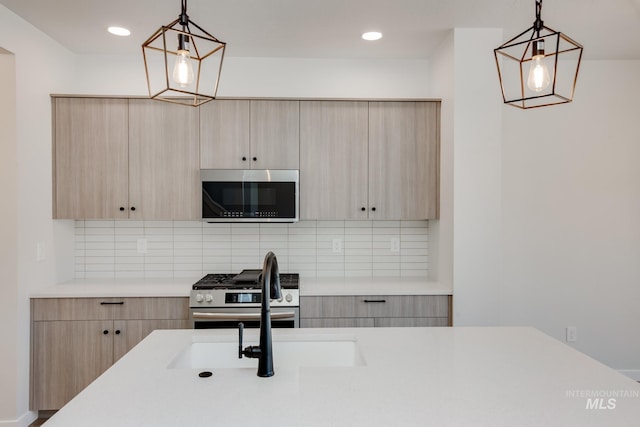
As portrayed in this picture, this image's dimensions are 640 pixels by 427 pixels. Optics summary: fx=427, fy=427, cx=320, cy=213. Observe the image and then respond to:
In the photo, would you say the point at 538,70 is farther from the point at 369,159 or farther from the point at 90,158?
the point at 90,158

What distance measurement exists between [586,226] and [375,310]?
6.47 feet

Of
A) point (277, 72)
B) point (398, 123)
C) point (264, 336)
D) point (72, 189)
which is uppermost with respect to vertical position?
point (277, 72)

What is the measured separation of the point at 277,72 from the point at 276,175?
93 cm

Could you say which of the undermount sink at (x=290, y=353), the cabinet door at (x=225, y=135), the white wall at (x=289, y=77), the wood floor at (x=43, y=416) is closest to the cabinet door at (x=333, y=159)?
the white wall at (x=289, y=77)

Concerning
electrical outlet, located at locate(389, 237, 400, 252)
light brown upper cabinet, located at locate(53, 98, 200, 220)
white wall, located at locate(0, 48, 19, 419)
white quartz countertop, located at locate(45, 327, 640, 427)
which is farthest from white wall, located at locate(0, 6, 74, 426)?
electrical outlet, located at locate(389, 237, 400, 252)

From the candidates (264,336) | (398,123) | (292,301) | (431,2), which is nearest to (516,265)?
(398,123)

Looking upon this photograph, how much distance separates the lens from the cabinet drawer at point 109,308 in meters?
2.87

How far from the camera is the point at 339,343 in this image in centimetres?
181

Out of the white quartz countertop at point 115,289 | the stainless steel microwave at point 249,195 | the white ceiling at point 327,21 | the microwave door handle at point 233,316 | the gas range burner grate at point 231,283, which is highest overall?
the white ceiling at point 327,21

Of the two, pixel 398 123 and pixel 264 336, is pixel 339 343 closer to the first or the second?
pixel 264 336

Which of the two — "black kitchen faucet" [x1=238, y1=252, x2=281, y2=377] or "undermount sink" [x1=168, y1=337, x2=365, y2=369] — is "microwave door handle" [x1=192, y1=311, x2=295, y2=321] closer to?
"undermount sink" [x1=168, y1=337, x2=365, y2=369]

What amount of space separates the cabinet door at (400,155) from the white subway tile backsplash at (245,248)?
0.36 m

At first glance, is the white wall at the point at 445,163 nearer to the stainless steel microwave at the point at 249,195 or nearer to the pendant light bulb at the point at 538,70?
the stainless steel microwave at the point at 249,195

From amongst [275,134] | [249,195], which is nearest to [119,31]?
[275,134]
